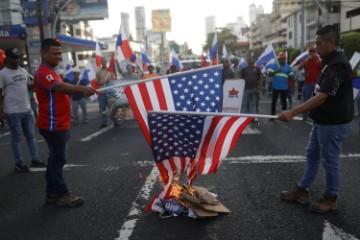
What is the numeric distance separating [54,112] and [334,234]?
3230 mm

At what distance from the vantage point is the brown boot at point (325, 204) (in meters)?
3.85

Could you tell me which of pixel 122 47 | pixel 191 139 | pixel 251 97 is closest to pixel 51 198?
pixel 191 139

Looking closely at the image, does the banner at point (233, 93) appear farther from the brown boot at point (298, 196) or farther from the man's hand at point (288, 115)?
the man's hand at point (288, 115)

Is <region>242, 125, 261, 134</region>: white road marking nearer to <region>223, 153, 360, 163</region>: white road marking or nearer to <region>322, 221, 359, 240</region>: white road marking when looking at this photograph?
<region>223, 153, 360, 163</region>: white road marking

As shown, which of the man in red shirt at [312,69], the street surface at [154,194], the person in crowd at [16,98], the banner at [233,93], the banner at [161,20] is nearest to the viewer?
the street surface at [154,194]

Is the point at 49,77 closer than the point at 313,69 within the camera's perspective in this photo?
Yes

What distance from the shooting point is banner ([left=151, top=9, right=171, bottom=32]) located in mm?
54469

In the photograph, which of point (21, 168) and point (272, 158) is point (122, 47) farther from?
point (272, 158)

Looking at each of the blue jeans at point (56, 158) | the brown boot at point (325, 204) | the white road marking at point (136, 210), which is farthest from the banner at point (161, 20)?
the brown boot at point (325, 204)

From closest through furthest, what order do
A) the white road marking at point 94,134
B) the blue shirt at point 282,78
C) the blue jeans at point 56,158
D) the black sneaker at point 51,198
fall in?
1. the blue jeans at point 56,158
2. the black sneaker at point 51,198
3. the white road marking at point 94,134
4. the blue shirt at point 282,78

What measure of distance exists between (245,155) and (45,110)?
143 inches

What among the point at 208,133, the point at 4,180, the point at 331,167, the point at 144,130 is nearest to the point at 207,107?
the point at 208,133

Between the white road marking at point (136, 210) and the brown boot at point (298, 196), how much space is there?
5.49ft

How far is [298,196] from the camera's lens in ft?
13.8
